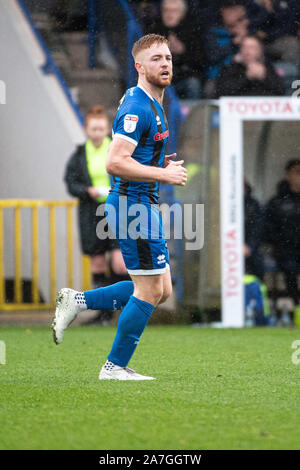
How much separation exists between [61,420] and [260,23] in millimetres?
6454

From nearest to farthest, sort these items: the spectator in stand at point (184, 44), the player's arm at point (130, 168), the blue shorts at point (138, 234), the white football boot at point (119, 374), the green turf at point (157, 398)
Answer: the green turf at point (157, 398), the player's arm at point (130, 168), the blue shorts at point (138, 234), the white football boot at point (119, 374), the spectator in stand at point (184, 44)

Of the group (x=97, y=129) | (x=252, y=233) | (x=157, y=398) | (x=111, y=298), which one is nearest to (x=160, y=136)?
(x=111, y=298)

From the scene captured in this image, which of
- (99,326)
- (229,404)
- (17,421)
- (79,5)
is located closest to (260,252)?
(99,326)

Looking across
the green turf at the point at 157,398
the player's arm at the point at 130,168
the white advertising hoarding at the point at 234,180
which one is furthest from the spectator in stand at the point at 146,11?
the player's arm at the point at 130,168

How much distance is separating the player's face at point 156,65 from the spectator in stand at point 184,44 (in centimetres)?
449

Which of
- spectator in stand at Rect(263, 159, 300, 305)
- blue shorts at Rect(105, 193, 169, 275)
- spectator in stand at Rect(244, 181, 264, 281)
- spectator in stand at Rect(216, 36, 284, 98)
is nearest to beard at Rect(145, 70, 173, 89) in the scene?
blue shorts at Rect(105, 193, 169, 275)

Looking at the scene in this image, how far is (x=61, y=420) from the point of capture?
12.7 feet

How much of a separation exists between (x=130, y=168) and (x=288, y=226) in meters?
4.55

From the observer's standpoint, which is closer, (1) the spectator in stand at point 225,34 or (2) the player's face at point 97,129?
(2) the player's face at point 97,129

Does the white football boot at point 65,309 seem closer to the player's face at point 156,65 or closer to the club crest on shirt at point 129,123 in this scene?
the club crest on shirt at point 129,123

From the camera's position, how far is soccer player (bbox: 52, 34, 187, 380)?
4.78m

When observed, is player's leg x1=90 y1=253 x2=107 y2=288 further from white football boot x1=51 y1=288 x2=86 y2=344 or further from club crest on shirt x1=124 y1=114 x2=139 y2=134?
club crest on shirt x1=124 y1=114 x2=139 y2=134

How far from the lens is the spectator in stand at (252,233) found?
902 centimetres

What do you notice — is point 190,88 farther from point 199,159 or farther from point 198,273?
point 198,273
